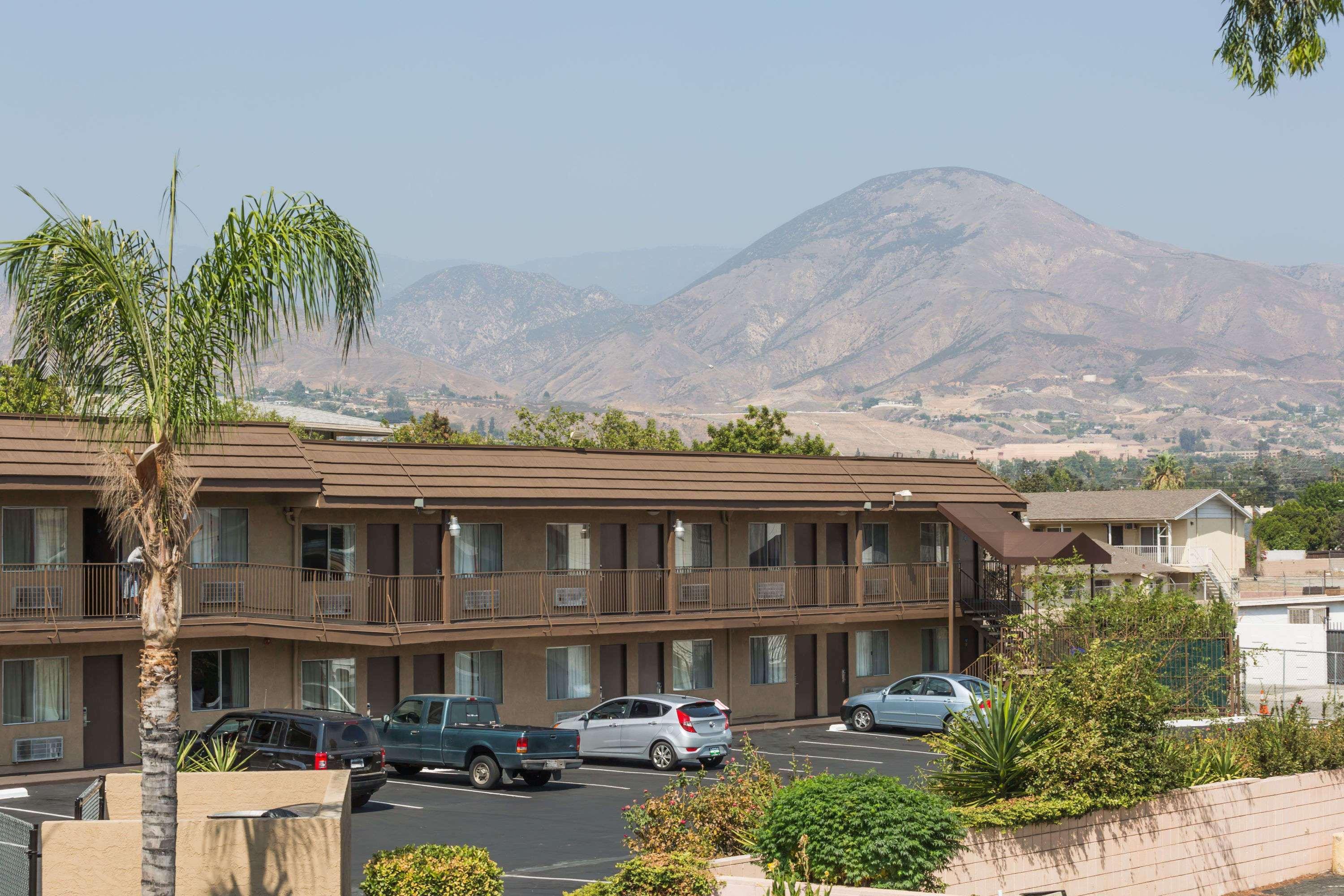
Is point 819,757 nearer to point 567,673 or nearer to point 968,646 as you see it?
point 567,673

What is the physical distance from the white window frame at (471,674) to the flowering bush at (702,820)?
19.5m

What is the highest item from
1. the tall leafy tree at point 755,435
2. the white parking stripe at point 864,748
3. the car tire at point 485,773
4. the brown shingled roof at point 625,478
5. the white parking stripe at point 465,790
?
the tall leafy tree at point 755,435

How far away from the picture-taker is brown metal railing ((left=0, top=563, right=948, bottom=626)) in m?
30.1

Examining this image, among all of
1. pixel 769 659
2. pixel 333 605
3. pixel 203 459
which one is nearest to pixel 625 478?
pixel 769 659

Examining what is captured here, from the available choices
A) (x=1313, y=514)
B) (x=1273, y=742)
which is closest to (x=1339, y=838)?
(x=1273, y=742)

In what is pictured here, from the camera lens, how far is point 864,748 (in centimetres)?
3397

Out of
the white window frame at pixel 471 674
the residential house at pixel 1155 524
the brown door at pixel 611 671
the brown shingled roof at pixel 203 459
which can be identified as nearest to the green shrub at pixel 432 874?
the brown shingled roof at pixel 203 459

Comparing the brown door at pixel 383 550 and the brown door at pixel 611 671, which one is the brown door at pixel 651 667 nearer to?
the brown door at pixel 611 671

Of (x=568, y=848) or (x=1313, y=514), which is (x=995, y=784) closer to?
(x=568, y=848)

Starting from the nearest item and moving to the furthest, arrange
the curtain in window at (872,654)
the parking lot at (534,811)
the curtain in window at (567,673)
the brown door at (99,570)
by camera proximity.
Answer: the parking lot at (534,811), the brown door at (99,570), the curtain in window at (567,673), the curtain in window at (872,654)

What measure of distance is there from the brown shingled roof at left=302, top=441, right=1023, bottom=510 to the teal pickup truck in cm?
526

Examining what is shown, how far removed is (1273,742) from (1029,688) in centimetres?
580

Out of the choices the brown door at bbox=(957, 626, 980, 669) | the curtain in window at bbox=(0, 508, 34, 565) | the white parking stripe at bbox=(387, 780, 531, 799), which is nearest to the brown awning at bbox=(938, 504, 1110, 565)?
the brown door at bbox=(957, 626, 980, 669)

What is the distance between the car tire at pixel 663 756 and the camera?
3038cm
